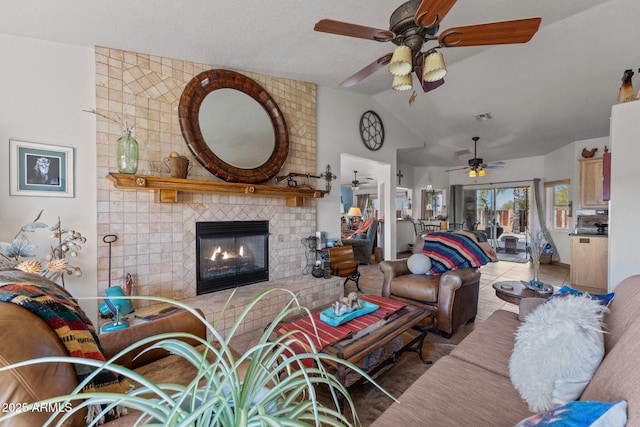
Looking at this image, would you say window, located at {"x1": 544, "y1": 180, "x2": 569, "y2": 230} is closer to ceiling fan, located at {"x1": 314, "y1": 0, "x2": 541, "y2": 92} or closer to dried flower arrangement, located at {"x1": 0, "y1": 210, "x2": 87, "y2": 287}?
ceiling fan, located at {"x1": 314, "y1": 0, "x2": 541, "y2": 92}

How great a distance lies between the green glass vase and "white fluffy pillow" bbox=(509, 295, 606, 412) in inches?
116

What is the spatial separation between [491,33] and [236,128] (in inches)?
97.5

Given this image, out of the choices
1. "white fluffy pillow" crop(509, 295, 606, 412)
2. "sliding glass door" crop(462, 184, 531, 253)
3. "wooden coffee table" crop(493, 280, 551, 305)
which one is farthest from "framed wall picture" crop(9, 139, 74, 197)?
"sliding glass door" crop(462, 184, 531, 253)

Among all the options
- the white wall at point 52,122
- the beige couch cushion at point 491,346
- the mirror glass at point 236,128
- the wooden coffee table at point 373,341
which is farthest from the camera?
the mirror glass at point 236,128

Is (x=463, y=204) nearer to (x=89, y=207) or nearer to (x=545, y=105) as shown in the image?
(x=545, y=105)

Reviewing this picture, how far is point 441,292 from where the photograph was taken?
101 inches

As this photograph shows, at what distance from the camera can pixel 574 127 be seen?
4.88m

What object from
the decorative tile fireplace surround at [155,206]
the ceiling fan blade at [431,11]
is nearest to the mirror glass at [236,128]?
the decorative tile fireplace surround at [155,206]

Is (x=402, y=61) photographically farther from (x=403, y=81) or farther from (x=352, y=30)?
(x=352, y=30)

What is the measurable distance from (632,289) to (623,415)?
36.6 inches

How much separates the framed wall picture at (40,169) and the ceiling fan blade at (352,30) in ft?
7.59

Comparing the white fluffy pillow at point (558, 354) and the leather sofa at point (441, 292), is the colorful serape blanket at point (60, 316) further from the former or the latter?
the leather sofa at point (441, 292)

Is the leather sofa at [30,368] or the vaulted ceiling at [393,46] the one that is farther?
the vaulted ceiling at [393,46]

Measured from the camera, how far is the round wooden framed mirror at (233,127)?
9.19ft
